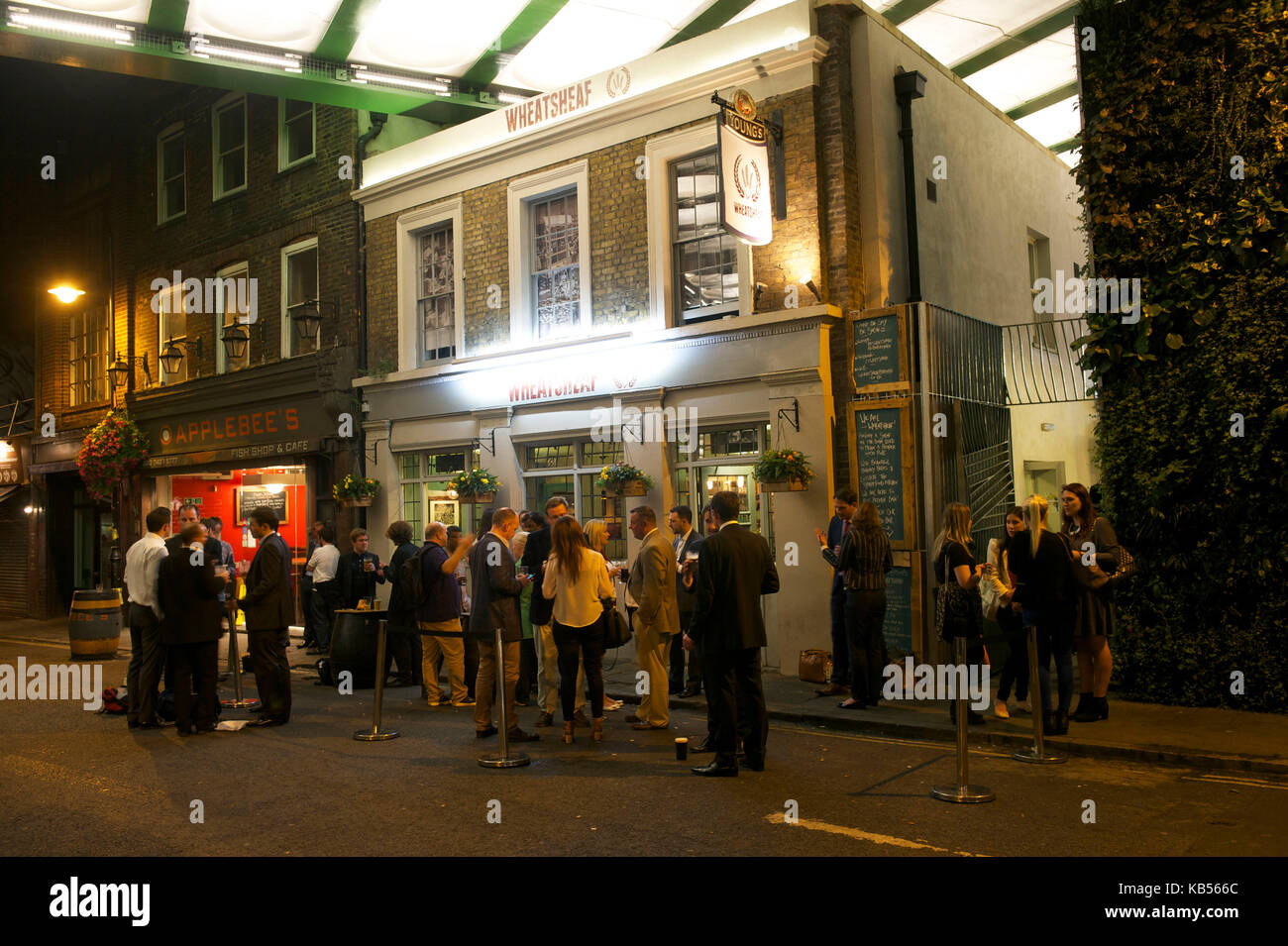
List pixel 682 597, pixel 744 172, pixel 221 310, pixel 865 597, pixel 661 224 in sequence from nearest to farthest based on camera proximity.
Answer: pixel 865 597, pixel 682 597, pixel 744 172, pixel 661 224, pixel 221 310

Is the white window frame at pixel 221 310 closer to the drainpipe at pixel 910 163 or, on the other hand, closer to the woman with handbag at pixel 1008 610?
the drainpipe at pixel 910 163

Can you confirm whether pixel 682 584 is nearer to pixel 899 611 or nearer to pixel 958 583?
pixel 958 583

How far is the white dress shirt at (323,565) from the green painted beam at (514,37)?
7742mm

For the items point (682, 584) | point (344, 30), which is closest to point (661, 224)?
point (344, 30)

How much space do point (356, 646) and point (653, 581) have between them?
4.76 m

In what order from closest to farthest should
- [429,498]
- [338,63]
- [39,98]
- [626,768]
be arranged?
[626,768] < [338,63] < [429,498] < [39,98]

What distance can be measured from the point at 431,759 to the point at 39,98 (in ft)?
69.1

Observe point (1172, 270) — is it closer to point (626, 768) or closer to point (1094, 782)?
point (1094, 782)

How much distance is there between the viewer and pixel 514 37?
14242 mm

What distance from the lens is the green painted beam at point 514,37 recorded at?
13.4 m

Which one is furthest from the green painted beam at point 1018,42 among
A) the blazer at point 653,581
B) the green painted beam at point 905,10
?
the blazer at point 653,581

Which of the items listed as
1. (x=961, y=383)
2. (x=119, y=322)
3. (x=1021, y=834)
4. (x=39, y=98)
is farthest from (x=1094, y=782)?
(x=39, y=98)

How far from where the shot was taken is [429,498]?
1648 cm

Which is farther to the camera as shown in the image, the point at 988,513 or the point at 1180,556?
the point at 988,513
